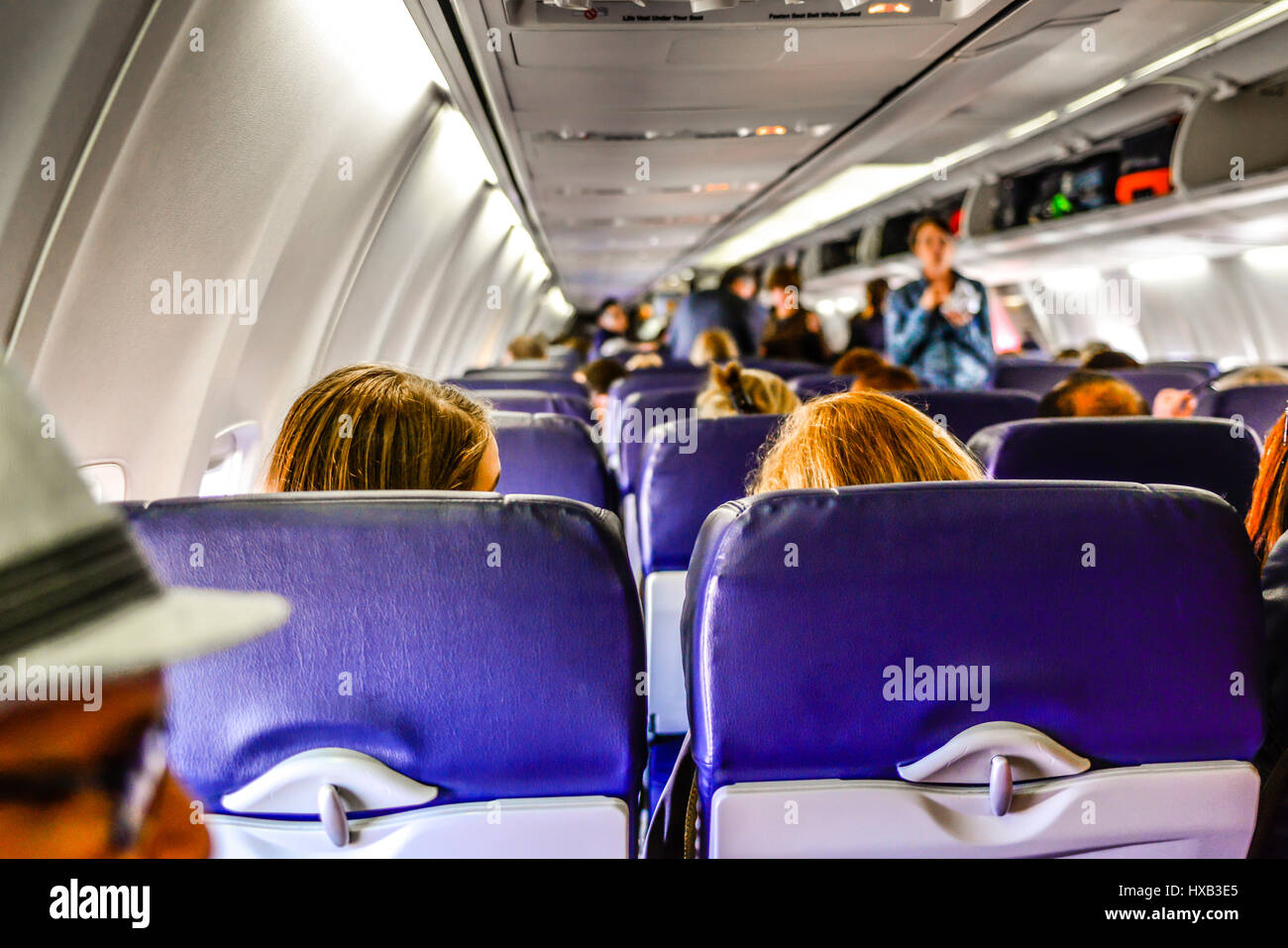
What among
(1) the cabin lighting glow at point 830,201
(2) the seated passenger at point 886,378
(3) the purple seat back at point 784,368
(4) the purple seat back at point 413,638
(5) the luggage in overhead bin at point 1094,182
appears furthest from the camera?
(1) the cabin lighting glow at point 830,201

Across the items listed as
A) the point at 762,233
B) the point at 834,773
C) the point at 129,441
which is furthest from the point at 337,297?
the point at 762,233

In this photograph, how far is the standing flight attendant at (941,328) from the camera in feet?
15.3

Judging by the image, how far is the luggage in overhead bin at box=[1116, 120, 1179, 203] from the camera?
6090 mm

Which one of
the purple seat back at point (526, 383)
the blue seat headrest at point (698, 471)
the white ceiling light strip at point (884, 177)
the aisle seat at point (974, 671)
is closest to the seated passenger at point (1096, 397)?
the blue seat headrest at point (698, 471)

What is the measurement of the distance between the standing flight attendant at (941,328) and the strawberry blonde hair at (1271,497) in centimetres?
279

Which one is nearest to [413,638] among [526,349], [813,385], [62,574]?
[62,574]

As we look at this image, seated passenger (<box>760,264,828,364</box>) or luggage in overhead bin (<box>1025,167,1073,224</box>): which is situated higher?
luggage in overhead bin (<box>1025,167,1073,224</box>)

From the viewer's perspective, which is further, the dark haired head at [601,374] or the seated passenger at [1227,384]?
the dark haired head at [601,374]

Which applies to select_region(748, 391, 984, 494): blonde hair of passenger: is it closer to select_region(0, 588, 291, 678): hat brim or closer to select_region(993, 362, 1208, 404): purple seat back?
select_region(0, 588, 291, 678): hat brim

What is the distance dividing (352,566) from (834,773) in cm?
64

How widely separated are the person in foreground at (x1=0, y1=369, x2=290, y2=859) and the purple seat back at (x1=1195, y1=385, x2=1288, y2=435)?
3510 millimetres

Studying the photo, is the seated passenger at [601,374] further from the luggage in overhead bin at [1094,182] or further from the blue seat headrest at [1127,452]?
the blue seat headrest at [1127,452]

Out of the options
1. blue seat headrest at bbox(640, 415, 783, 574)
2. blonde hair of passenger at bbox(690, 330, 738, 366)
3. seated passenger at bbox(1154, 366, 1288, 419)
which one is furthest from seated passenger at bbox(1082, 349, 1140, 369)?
blue seat headrest at bbox(640, 415, 783, 574)
